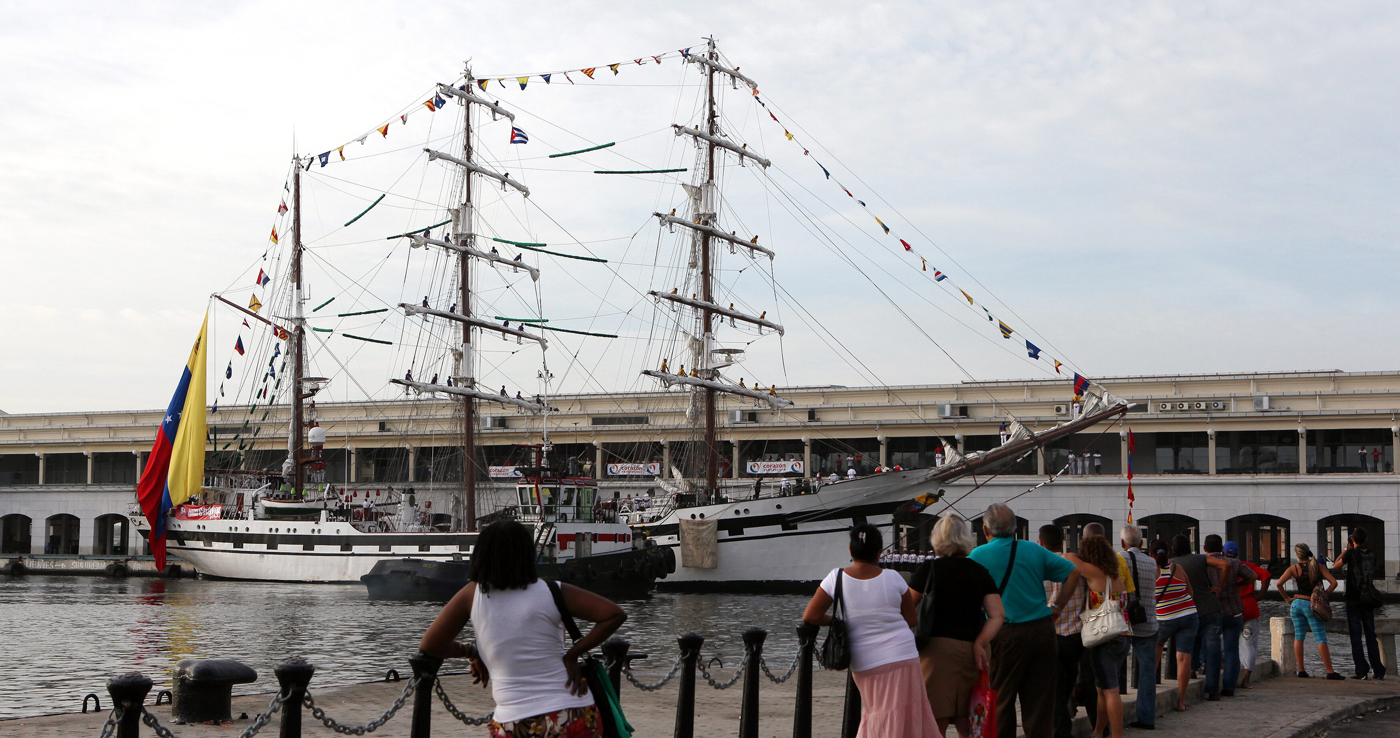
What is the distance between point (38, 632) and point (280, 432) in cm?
4060

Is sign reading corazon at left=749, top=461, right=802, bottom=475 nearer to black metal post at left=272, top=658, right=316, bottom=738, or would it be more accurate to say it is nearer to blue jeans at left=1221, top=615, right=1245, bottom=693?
blue jeans at left=1221, top=615, right=1245, bottom=693

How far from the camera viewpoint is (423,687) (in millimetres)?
6539

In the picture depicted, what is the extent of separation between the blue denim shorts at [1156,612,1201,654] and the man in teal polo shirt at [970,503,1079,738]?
373 centimetres

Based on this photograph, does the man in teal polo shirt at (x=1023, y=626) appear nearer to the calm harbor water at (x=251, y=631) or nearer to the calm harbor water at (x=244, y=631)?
the calm harbor water at (x=251, y=631)

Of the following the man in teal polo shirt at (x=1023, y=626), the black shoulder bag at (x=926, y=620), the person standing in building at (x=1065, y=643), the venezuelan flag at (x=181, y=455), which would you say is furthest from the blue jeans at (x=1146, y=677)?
the venezuelan flag at (x=181, y=455)

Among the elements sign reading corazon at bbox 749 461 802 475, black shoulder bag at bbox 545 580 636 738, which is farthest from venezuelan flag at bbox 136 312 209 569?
black shoulder bag at bbox 545 580 636 738

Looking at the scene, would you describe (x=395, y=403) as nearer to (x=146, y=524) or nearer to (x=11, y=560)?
→ (x=146, y=524)

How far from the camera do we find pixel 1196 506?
5153cm

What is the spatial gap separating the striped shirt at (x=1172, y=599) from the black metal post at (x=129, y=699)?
8832mm

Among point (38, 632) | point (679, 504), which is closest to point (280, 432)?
point (679, 504)

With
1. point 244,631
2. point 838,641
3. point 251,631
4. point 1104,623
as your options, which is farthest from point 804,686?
point 244,631

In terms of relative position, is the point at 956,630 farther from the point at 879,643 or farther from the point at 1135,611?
the point at 1135,611

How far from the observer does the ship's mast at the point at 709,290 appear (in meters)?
47.0

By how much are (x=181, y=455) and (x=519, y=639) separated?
46.8m
